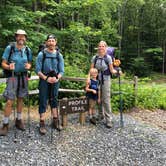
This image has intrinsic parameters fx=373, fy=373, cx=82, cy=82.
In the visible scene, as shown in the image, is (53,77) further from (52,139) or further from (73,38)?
(73,38)

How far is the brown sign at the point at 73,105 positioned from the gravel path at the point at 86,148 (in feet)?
1.24

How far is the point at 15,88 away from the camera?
7270mm

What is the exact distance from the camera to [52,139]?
7.29 meters

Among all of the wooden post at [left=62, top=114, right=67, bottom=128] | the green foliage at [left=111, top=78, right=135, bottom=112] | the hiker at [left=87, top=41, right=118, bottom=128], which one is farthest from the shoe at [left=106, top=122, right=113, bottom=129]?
the green foliage at [left=111, top=78, right=135, bottom=112]

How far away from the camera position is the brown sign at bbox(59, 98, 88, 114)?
8.01 meters

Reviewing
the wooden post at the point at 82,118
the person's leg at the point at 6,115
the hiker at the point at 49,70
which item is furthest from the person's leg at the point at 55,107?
the person's leg at the point at 6,115

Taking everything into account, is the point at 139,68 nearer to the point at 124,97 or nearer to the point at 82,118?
the point at 124,97

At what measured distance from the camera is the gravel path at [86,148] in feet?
21.4

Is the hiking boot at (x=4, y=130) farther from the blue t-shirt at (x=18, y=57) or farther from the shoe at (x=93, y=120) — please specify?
the shoe at (x=93, y=120)

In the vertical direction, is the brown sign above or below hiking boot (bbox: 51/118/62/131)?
above

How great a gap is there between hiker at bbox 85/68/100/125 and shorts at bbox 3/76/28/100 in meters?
1.54

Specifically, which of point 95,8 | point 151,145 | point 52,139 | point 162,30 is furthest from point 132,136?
point 162,30

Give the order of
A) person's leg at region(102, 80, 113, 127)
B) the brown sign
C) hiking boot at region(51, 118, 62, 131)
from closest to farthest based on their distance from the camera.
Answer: hiking boot at region(51, 118, 62, 131) → the brown sign → person's leg at region(102, 80, 113, 127)

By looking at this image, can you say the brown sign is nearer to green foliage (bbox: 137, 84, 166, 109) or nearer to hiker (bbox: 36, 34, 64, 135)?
hiker (bbox: 36, 34, 64, 135)
